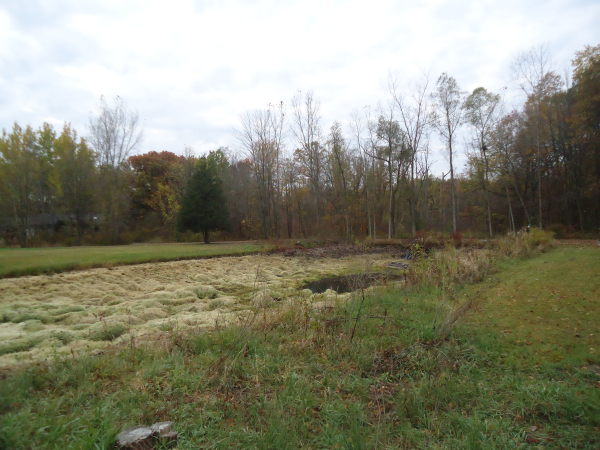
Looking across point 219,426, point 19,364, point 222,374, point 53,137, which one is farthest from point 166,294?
point 53,137

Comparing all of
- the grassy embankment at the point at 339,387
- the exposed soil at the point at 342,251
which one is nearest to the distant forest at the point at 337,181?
the exposed soil at the point at 342,251

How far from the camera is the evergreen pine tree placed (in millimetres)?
23500

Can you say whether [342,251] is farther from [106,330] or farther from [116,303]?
[106,330]

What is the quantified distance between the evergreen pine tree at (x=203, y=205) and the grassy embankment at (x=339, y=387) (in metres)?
19.6

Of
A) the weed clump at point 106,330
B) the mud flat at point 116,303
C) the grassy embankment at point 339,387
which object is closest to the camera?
the grassy embankment at point 339,387

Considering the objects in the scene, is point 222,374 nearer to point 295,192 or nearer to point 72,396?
point 72,396

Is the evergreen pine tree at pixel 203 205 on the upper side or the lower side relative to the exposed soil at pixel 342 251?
upper

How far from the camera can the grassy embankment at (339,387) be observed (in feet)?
8.60

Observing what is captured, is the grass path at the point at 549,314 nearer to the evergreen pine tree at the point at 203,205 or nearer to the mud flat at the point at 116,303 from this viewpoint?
the mud flat at the point at 116,303

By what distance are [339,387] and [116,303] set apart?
6.10 m

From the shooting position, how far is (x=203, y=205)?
2377 centimetres

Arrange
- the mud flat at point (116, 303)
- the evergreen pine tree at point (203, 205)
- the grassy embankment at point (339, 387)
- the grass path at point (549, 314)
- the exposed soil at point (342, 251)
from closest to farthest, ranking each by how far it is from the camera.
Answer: the grassy embankment at point (339, 387)
the grass path at point (549, 314)
the mud flat at point (116, 303)
the exposed soil at point (342, 251)
the evergreen pine tree at point (203, 205)

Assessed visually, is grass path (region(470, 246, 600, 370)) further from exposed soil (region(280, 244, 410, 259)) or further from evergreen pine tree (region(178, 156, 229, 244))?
evergreen pine tree (region(178, 156, 229, 244))

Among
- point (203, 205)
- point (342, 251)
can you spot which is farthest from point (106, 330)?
point (203, 205)
